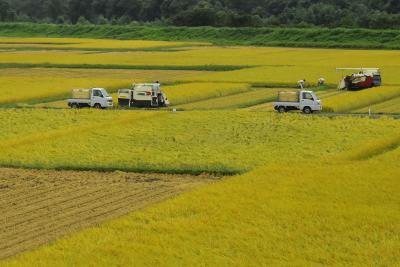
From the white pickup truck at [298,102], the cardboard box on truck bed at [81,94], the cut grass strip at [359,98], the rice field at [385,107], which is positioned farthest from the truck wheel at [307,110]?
the cardboard box on truck bed at [81,94]

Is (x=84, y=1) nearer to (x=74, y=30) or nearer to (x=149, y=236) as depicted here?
(x=74, y=30)

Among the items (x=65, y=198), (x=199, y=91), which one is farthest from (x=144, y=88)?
(x=65, y=198)

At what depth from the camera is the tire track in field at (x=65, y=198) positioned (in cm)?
2183

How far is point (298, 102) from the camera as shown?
4531 cm

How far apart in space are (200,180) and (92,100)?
67.0 feet

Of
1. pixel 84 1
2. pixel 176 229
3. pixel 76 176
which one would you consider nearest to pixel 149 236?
pixel 176 229

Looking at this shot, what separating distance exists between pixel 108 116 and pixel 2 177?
1436 cm

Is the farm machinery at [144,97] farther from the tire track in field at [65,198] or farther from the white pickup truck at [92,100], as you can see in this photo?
the tire track in field at [65,198]

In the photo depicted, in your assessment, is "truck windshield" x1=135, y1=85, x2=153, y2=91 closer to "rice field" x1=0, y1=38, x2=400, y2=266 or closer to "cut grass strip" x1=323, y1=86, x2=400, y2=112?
"rice field" x1=0, y1=38, x2=400, y2=266

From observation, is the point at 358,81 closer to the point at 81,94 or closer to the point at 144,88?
the point at 144,88

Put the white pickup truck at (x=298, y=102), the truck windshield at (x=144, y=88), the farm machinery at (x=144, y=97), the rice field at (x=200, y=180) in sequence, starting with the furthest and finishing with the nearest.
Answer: the farm machinery at (x=144, y=97) → the truck windshield at (x=144, y=88) → the white pickup truck at (x=298, y=102) → the rice field at (x=200, y=180)

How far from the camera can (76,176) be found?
96.1 ft

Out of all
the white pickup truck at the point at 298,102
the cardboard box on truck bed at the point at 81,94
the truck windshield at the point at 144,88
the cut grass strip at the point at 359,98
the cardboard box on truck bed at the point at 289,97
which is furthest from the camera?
the cardboard box on truck bed at the point at 81,94

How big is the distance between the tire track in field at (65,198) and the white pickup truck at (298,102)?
55.0 feet
